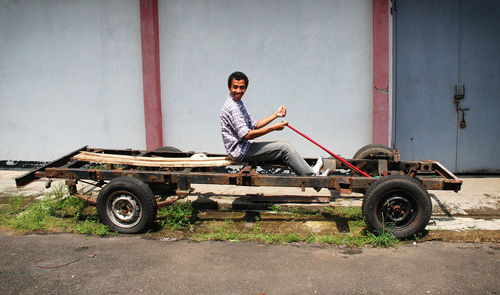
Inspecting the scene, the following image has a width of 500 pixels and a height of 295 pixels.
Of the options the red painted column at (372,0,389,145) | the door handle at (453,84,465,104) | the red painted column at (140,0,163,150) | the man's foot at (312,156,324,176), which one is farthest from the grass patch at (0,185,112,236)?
the door handle at (453,84,465,104)

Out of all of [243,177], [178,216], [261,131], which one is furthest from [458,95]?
[178,216]

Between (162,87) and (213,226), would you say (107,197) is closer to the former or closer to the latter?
(213,226)

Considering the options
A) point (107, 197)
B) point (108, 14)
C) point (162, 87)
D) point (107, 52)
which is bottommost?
point (107, 197)

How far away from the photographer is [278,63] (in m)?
7.02

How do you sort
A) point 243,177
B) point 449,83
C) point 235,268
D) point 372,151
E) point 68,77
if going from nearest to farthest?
point 235,268
point 243,177
point 372,151
point 449,83
point 68,77

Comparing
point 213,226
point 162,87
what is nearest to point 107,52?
point 162,87

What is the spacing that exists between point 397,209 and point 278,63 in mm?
3700

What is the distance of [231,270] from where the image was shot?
3668mm

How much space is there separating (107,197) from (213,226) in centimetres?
127

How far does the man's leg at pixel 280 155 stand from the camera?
4.63 meters

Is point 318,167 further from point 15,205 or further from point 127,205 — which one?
point 15,205

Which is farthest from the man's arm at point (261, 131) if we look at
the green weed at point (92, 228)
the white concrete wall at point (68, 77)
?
the white concrete wall at point (68, 77)

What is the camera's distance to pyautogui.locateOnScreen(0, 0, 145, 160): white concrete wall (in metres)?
7.40

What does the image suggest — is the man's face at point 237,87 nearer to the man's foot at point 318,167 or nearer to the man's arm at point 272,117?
the man's arm at point 272,117
